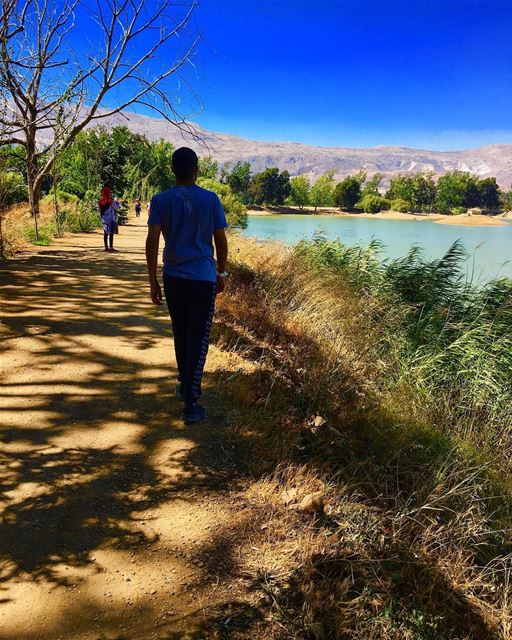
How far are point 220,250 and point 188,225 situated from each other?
35 centimetres

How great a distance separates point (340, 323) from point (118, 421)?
13.9 ft

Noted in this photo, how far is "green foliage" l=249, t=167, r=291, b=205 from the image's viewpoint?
9888cm

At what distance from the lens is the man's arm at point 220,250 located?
2.97 meters

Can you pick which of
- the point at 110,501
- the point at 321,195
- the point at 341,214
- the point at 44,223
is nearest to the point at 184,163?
the point at 110,501

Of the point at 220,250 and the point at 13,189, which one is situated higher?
the point at 13,189

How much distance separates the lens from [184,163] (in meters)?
2.83

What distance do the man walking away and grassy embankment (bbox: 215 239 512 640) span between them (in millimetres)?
833

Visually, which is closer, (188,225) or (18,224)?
(188,225)

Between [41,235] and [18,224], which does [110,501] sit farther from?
[18,224]

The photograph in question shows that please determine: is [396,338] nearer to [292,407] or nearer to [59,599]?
[292,407]

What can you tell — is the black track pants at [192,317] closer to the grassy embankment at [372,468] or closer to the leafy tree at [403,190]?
the grassy embankment at [372,468]

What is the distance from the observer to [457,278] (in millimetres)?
8984

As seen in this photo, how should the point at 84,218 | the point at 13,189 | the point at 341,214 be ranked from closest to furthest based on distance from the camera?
the point at 13,189 < the point at 84,218 < the point at 341,214

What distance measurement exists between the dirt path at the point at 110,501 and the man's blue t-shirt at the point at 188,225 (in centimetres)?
123
